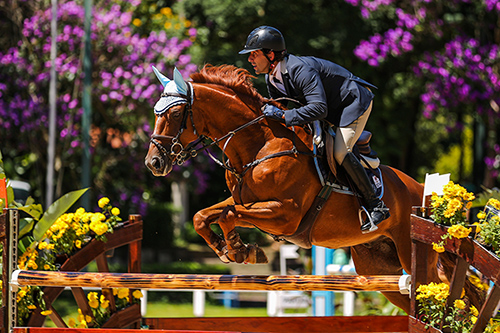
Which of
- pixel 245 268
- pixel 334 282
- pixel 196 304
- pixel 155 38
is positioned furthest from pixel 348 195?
pixel 245 268

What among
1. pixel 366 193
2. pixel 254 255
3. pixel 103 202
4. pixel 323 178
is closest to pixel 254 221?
pixel 254 255

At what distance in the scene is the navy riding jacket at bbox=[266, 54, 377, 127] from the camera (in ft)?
14.5

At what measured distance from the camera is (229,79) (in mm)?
4812

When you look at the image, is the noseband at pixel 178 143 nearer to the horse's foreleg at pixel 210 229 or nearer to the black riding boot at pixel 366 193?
the horse's foreleg at pixel 210 229

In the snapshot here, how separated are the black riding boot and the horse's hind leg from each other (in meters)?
0.65

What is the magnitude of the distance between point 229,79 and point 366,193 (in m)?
1.23

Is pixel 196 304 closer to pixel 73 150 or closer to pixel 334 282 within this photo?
pixel 73 150

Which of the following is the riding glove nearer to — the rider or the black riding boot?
the rider

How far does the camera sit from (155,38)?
12.2 meters

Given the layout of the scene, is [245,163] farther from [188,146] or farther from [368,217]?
[368,217]

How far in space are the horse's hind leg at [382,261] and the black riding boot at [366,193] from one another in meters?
0.65

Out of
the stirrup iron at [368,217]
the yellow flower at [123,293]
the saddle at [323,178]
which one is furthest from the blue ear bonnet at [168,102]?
the yellow flower at [123,293]

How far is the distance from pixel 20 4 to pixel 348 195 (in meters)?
9.39

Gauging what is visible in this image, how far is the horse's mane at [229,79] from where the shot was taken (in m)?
4.79
